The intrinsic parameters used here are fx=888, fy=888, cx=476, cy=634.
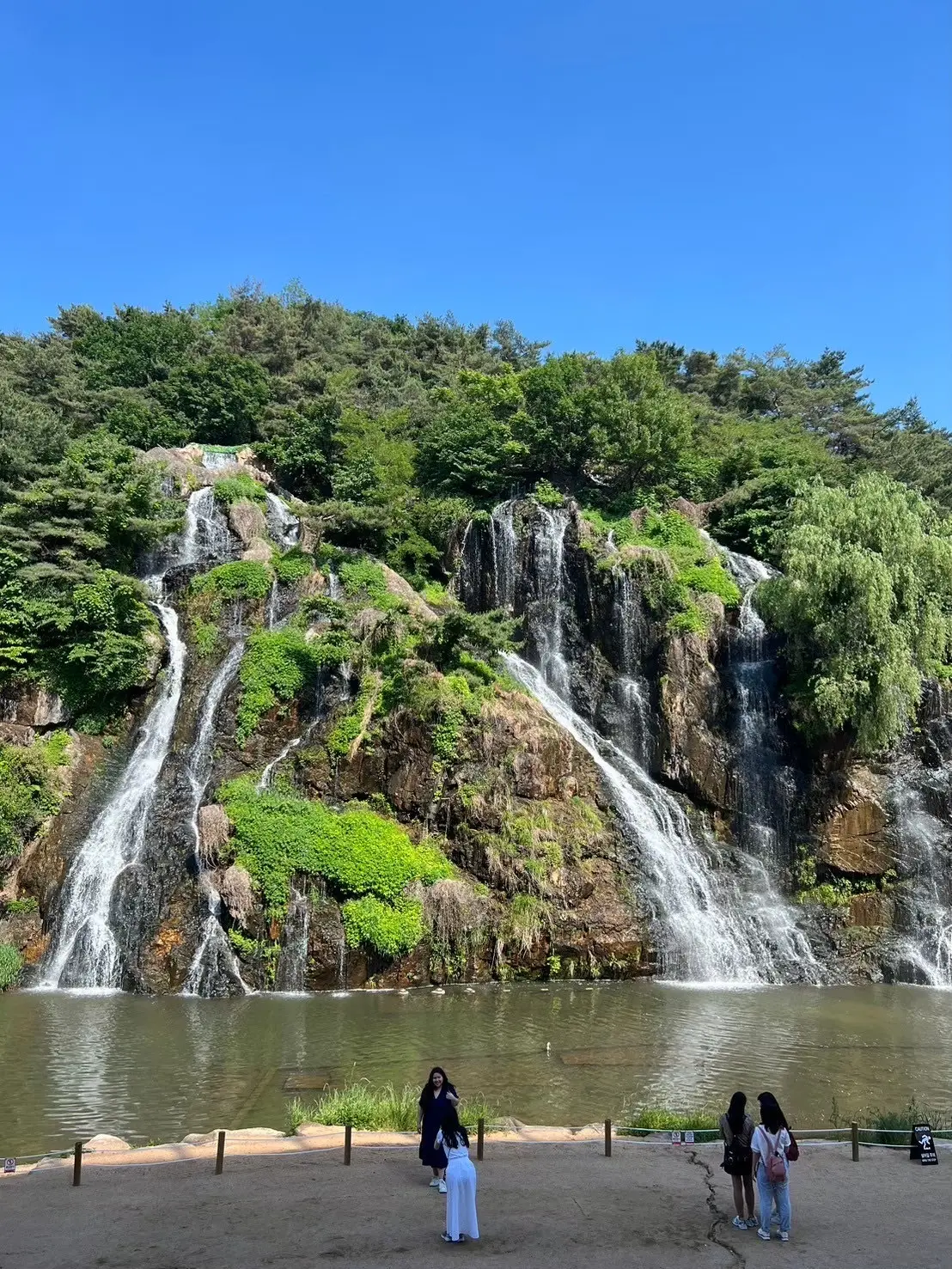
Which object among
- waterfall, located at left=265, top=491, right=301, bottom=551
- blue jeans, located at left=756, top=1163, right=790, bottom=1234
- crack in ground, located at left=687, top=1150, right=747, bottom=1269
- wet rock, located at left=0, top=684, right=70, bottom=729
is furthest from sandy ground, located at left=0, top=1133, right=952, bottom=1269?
waterfall, located at left=265, top=491, right=301, bottom=551

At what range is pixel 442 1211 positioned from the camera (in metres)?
8.63

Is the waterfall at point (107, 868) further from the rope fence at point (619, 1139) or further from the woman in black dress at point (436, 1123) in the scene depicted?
the woman in black dress at point (436, 1123)

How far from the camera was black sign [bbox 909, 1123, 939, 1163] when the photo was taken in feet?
33.7

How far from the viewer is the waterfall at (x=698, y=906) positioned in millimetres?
23094

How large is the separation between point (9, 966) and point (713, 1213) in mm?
18240

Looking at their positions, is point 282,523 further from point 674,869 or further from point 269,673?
point 674,869

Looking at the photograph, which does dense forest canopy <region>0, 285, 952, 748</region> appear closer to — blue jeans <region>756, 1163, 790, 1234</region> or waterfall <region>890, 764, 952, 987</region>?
waterfall <region>890, 764, 952, 987</region>

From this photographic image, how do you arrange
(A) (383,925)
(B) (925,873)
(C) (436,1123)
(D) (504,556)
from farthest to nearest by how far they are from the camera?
(D) (504,556)
(B) (925,873)
(A) (383,925)
(C) (436,1123)

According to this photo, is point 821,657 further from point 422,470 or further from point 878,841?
point 422,470

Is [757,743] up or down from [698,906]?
up

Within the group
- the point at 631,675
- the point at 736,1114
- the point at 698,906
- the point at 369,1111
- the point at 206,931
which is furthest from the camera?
the point at 631,675

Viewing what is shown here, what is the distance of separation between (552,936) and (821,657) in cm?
1269

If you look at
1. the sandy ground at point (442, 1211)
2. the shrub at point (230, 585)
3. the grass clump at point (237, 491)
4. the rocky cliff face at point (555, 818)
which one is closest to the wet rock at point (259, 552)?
the shrub at point (230, 585)

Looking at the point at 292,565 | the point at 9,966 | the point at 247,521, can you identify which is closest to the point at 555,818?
the point at 9,966
